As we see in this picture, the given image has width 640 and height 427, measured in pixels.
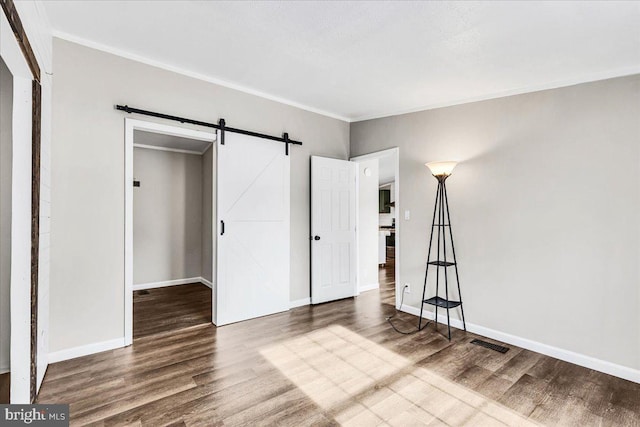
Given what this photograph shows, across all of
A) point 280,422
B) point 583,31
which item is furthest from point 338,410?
point 583,31

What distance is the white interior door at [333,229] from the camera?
439cm

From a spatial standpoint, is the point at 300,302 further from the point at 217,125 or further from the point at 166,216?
the point at 166,216

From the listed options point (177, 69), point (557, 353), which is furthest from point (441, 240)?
point (177, 69)

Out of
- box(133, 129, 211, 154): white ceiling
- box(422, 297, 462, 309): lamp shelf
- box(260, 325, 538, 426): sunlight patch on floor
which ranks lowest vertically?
box(260, 325, 538, 426): sunlight patch on floor

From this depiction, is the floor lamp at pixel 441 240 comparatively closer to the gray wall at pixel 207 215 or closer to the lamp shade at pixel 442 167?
the lamp shade at pixel 442 167

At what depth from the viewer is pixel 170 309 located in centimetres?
418

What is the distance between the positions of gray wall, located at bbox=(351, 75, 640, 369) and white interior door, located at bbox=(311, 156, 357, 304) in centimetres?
117

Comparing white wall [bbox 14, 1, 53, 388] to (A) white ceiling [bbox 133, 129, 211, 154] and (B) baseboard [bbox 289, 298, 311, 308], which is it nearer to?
(A) white ceiling [bbox 133, 129, 211, 154]

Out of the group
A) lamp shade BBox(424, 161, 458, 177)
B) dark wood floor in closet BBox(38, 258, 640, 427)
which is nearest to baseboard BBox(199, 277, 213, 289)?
dark wood floor in closet BBox(38, 258, 640, 427)

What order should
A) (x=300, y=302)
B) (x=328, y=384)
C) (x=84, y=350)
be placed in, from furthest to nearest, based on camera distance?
(x=300, y=302) < (x=84, y=350) < (x=328, y=384)

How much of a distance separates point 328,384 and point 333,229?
2.44 meters

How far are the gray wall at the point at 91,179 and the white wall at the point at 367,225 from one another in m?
2.89

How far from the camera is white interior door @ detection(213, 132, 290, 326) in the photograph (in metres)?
3.58

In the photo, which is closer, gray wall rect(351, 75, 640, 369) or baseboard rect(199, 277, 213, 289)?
gray wall rect(351, 75, 640, 369)
